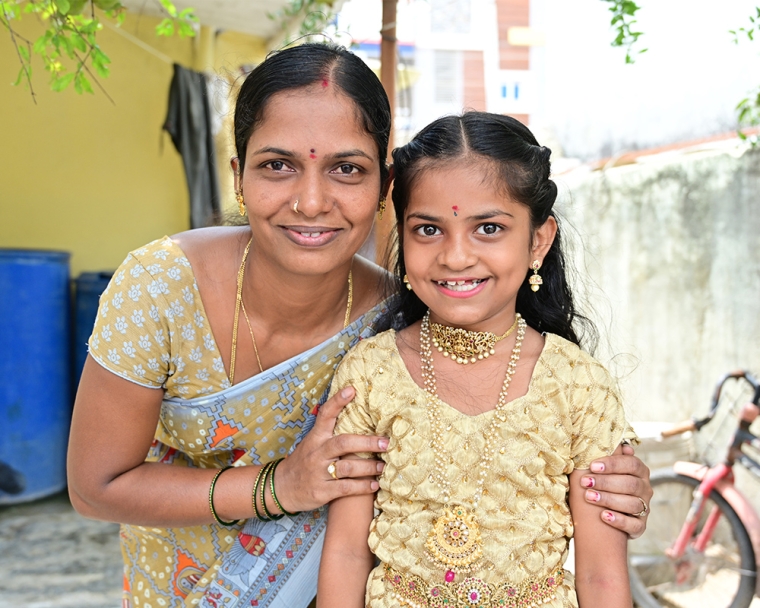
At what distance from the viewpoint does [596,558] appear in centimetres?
147

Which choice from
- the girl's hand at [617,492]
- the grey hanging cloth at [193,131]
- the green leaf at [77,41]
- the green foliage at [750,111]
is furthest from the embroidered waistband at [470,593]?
the grey hanging cloth at [193,131]

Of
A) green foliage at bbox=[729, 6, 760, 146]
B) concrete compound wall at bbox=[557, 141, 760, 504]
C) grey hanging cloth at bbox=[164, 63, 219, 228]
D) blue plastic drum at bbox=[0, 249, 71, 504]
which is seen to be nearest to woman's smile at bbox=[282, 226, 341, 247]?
concrete compound wall at bbox=[557, 141, 760, 504]

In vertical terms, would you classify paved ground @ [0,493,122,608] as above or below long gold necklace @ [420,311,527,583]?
below

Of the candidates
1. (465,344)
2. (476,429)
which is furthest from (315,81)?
(476,429)

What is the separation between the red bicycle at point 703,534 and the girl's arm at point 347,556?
7.28 feet

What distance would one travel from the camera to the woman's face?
1.56 meters

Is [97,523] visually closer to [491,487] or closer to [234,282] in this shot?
[234,282]

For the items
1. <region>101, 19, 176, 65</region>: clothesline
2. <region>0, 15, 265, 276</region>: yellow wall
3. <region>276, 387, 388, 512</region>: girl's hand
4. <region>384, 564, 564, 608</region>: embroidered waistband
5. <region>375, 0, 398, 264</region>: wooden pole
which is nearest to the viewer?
<region>384, 564, 564, 608</region>: embroidered waistband

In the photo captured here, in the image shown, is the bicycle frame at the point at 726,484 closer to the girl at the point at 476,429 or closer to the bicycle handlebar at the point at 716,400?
the bicycle handlebar at the point at 716,400

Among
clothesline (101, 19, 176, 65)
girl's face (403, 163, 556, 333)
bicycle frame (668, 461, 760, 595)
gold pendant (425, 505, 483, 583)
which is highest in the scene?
clothesline (101, 19, 176, 65)

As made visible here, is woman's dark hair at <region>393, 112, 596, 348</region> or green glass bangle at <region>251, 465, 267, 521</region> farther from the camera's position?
green glass bangle at <region>251, 465, 267, 521</region>

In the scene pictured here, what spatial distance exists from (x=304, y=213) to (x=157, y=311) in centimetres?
44

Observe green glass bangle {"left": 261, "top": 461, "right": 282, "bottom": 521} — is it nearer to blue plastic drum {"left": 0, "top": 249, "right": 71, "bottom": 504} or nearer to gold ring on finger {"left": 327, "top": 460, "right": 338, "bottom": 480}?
gold ring on finger {"left": 327, "top": 460, "right": 338, "bottom": 480}

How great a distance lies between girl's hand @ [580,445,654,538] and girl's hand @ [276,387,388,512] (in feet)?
1.44
